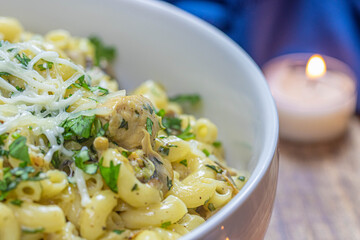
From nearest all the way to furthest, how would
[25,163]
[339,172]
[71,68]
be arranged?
[25,163] < [71,68] < [339,172]

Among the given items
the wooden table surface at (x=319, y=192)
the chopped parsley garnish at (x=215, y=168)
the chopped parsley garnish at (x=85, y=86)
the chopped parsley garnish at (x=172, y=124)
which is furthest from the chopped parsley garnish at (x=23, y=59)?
the wooden table surface at (x=319, y=192)

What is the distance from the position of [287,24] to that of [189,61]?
1597 millimetres

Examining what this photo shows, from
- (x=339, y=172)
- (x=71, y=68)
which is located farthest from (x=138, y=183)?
(x=339, y=172)

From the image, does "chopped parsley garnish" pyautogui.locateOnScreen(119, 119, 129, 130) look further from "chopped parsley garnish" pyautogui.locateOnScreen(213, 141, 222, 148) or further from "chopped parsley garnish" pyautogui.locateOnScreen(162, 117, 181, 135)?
"chopped parsley garnish" pyautogui.locateOnScreen(213, 141, 222, 148)

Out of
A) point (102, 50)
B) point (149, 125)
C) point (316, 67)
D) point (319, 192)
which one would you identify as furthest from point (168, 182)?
point (316, 67)

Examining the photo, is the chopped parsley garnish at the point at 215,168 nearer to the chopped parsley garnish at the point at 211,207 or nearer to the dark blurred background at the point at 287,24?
the chopped parsley garnish at the point at 211,207

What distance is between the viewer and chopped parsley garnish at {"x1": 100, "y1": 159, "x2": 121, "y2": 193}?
1173 millimetres

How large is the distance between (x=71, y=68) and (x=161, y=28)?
742mm

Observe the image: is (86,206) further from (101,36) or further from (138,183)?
(101,36)

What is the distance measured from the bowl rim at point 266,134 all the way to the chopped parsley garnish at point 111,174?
0.22 m

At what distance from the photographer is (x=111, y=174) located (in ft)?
3.86

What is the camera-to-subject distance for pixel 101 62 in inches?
82.5

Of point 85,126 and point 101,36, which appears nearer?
point 85,126

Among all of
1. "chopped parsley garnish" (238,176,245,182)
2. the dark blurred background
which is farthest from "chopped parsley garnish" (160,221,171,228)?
the dark blurred background
